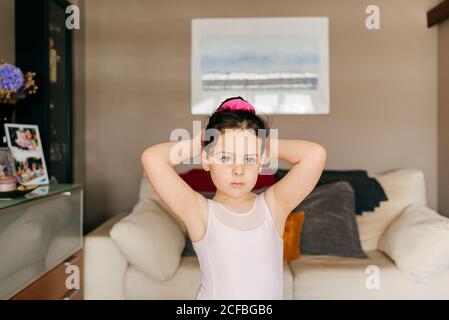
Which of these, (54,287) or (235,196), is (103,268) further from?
(235,196)

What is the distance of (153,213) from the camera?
2367mm

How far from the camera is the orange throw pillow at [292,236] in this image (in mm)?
2354

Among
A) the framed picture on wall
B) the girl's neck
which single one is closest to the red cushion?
the framed picture on wall

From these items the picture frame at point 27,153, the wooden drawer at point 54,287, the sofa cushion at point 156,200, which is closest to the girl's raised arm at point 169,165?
the wooden drawer at point 54,287

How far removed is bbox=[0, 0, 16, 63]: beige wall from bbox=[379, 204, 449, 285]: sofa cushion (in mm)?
2127

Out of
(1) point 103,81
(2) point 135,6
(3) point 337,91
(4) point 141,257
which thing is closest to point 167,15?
(2) point 135,6

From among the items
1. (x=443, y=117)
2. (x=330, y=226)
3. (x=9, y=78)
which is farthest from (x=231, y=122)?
(x=443, y=117)

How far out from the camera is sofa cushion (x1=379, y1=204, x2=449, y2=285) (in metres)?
2.08

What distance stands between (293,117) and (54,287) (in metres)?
1.86

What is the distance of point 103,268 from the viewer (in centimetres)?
228

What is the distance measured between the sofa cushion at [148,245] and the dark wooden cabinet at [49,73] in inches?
25.7
